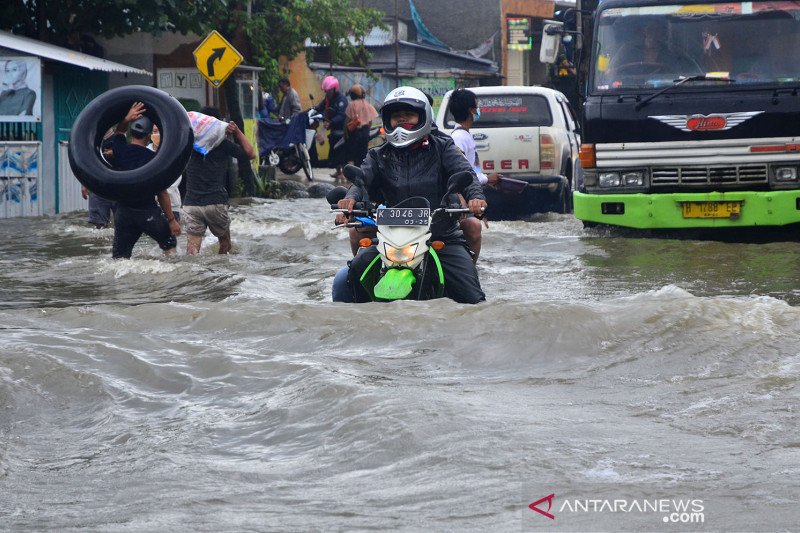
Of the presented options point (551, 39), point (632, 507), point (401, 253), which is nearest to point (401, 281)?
point (401, 253)

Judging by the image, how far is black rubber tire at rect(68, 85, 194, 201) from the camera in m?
11.1

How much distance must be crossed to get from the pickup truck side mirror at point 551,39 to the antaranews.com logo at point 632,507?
8840 mm

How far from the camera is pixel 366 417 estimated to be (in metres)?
5.36

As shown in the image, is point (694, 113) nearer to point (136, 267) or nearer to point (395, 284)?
point (136, 267)

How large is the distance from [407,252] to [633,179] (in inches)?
220

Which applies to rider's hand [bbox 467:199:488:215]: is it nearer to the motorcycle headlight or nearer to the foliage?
the motorcycle headlight

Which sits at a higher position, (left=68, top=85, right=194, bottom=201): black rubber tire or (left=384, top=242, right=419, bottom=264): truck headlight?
(left=68, top=85, right=194, bottom=201): black rubber tire

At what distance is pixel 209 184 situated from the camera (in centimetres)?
1152

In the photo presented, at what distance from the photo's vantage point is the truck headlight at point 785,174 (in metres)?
11.6

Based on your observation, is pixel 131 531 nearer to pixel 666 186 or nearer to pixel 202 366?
pixel 202 366

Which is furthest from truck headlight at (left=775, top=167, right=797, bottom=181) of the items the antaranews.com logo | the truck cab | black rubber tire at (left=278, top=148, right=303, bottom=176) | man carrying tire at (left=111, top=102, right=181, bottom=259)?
black rubber tire at (left=278, top=148, right=303, bottom=176)

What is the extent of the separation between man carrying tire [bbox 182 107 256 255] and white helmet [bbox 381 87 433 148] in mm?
3998

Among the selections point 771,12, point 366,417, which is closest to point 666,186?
point 771,12

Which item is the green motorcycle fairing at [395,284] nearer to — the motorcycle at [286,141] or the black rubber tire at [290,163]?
the motorcycle at [286,141]
